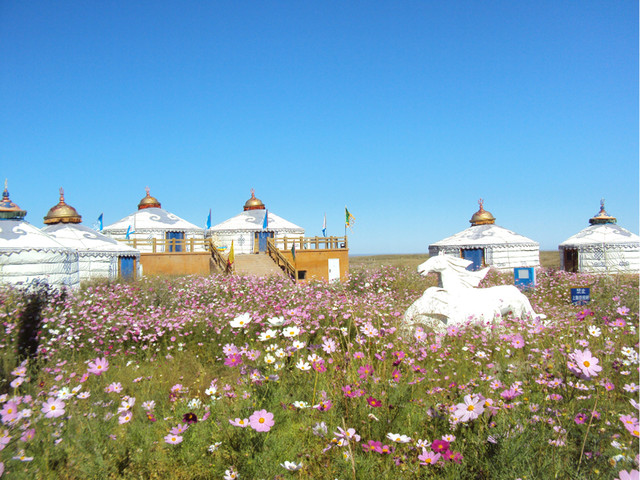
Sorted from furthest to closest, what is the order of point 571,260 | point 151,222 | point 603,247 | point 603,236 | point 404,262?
point 404,262
point 151,222
point 571,260
point 603,236
point 603,247

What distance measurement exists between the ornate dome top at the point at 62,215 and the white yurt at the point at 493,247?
24.2 m

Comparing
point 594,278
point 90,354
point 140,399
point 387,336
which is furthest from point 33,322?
point 594,278

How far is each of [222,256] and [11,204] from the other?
1047 cm

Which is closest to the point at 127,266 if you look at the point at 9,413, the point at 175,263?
the point at 175,263

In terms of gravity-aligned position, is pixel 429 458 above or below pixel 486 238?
below

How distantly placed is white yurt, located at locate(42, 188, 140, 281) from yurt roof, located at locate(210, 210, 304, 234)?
1268 cm

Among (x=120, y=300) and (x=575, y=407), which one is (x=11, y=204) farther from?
(x=575, y=407)

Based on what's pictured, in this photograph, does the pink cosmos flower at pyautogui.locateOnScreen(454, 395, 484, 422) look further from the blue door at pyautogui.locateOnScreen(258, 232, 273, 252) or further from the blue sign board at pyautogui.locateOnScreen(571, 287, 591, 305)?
the blue door at pyautogui.locateOnScreen(258, 232, 273, 252)

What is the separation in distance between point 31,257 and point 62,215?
11.5 meters

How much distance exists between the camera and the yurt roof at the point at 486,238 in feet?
86.6

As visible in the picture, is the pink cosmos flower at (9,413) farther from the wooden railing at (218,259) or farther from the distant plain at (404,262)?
the wooden railing at (218,259)

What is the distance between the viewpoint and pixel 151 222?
33.7 m

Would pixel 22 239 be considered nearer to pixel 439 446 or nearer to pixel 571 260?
pixel 439 446

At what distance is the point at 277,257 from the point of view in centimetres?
2480
